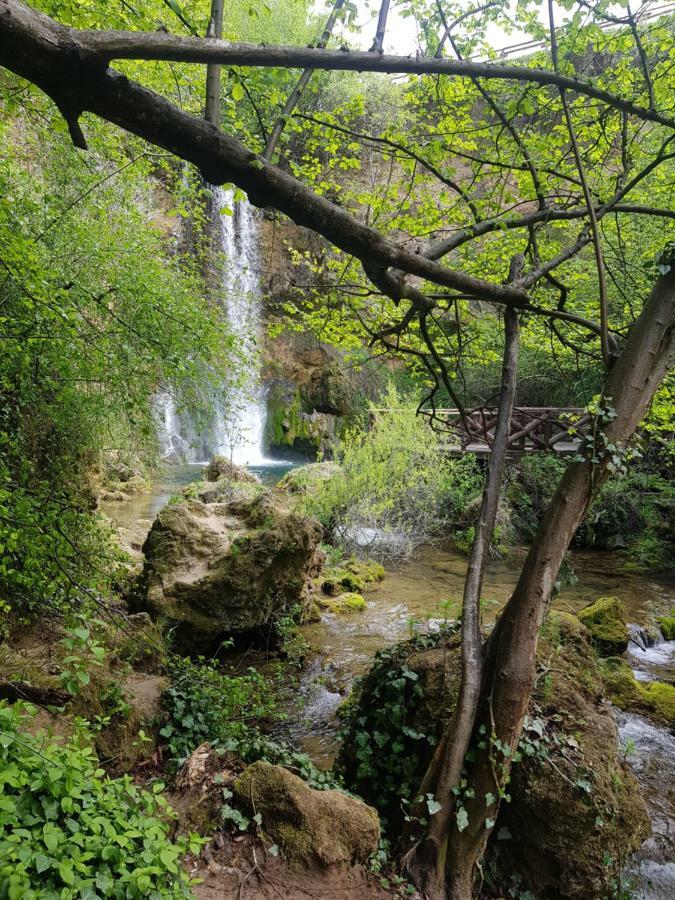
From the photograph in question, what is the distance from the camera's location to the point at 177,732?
4.21 m

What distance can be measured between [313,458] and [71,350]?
19529 mm

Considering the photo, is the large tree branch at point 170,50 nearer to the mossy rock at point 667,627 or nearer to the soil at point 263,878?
the soil at point 263,878

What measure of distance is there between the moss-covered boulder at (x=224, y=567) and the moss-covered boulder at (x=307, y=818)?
3.42 metres

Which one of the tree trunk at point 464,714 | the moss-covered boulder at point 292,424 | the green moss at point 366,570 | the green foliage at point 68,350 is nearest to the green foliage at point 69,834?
the green foliage at point 68,350

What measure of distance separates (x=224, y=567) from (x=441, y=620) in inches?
153

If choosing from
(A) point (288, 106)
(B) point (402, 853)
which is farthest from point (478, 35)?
(B) point (402, 853)

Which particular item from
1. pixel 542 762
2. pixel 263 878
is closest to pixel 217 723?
pixel 263 878

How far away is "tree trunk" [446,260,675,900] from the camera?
3.14 meters

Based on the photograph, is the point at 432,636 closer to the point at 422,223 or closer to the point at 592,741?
the point at 592,741

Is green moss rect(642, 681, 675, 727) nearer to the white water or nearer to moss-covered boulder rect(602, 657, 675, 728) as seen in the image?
moss-covered boulder rect(602, 657, 675, 728)

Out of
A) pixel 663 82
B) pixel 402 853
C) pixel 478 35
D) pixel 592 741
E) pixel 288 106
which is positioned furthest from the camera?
pixel 663 82

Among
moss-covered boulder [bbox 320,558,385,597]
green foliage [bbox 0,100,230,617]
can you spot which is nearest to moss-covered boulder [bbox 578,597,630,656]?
moss-covered boulder [bbox 320,558,385,597]

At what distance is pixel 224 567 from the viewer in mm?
6734

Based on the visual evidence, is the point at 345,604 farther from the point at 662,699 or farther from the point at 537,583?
the point at 537,583
